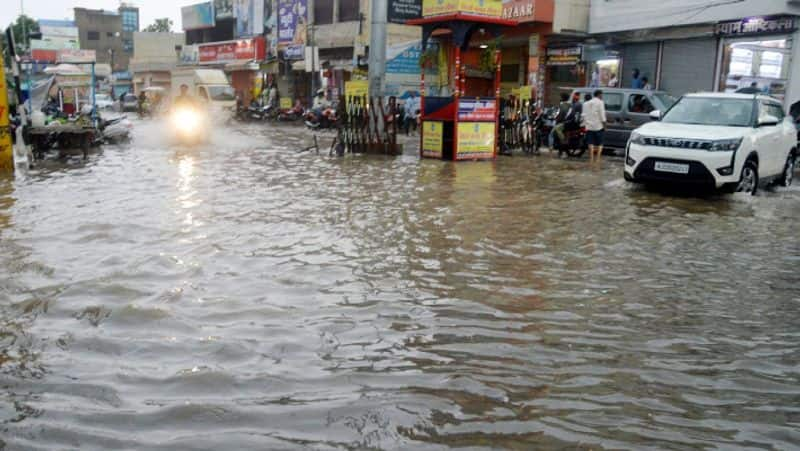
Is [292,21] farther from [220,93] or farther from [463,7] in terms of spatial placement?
[463,7]

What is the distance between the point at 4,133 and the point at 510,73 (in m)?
20.5

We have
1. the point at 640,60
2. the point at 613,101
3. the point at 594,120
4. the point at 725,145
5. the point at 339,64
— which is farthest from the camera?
→ the point at 339,64

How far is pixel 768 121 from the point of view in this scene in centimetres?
1123

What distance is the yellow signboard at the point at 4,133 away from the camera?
1290 cm

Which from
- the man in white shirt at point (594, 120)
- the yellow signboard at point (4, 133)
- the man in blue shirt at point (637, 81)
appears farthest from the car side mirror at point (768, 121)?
the yellow signboard at point (4, 133)

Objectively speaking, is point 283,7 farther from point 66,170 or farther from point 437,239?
point 437,239

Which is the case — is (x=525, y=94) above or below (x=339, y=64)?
below

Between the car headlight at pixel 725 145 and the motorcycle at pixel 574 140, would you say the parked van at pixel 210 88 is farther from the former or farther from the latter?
the car headlight at pixel 725 145

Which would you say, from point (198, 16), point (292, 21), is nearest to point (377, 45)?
point (292, 21)

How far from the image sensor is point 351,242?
7.27 m

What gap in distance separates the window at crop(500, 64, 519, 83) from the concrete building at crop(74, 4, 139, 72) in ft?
248

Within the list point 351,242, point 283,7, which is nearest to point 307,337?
point 351,242

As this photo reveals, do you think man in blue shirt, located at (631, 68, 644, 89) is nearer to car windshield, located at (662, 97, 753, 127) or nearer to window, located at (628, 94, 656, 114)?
window, located at (628, 94, 656, 114)

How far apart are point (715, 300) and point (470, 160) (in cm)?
1062
